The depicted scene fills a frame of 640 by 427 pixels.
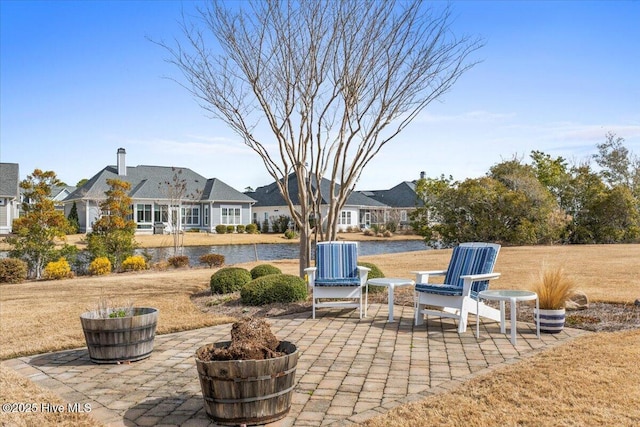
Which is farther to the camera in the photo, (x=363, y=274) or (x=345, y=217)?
(x=345, y=217)

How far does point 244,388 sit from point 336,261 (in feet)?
14.6

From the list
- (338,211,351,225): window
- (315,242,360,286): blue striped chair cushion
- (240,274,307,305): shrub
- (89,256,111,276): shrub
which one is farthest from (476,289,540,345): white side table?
(338,211,351,225): window

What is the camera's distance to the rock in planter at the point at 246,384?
358cm

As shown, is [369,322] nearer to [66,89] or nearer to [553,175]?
[66,89]

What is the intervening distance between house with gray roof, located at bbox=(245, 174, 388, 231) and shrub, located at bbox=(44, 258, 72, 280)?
90.9 feet

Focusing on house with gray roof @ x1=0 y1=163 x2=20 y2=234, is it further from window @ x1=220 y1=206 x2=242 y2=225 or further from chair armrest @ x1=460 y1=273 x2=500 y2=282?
chair armrest @ x1=460 y1=273 x2=500 y2=282

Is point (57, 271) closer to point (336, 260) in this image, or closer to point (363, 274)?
point (336, 260)

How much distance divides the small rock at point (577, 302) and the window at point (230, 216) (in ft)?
113

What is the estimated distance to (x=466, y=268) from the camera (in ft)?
23.5

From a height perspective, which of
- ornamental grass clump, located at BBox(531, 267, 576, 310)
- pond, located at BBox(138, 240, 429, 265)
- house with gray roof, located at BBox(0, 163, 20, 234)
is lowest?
pond, located at BBox(138, 240, 429, 265)

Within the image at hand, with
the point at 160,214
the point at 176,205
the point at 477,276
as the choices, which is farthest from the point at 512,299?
the point at 160,214

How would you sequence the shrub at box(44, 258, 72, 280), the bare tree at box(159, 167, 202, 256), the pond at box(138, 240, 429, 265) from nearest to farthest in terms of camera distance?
the shrub at box(44, 258, 72, 280) → the pond at box(138, 240, 429, 265) → the bare tree at box(159, 167, 202, 256)

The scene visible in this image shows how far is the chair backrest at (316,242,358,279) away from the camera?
25.9ft

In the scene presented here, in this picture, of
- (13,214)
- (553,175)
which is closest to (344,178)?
(553,175)
